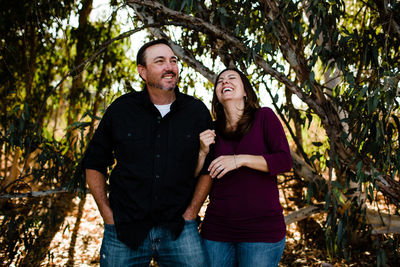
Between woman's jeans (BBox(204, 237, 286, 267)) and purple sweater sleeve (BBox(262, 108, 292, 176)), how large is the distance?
13.5 inches

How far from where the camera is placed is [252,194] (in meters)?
1.64

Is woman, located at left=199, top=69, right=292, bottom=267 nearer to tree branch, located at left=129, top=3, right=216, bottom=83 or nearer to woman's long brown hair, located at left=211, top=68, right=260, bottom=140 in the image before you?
woman's long brown hair, located at left=211, top=68, right=260, bottom=140

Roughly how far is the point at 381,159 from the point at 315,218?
267 centimetres

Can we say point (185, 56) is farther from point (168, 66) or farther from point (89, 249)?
point (89, 249)

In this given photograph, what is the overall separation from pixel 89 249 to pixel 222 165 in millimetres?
3600

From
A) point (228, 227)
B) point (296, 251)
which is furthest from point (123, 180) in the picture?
point (296, 251)

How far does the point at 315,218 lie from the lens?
4766mm

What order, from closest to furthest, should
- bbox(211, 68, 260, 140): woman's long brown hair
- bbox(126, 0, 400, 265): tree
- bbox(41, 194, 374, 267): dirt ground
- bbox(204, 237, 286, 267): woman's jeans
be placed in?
bbox(204, 237, 286, 267): woman's jeans, bbox(211, 68, 260, 140): woman's long brown hair, bbox(126, 0, 400, 265): tree, bbox(41, 194, 374, 267): dirt ground

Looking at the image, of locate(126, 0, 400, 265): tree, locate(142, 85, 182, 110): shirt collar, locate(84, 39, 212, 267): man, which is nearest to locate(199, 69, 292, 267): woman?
locate(84, 39, 212, 267): man

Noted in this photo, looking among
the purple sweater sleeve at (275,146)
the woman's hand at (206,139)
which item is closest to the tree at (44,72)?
the woman's hand at (206,139)

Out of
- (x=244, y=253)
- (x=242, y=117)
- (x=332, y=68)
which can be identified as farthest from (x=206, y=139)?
(x=332, y=68)

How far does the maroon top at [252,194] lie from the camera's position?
5.25ft

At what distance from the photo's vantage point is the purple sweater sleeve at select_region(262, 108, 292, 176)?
1.62 metres

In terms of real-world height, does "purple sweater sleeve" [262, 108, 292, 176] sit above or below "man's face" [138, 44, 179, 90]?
below
